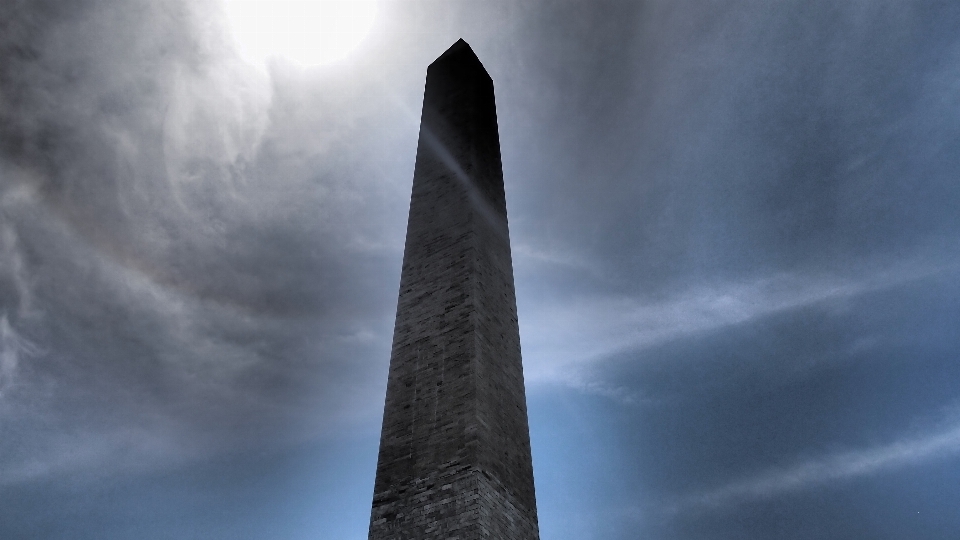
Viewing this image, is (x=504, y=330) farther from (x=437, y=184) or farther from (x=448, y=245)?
(x=437, y=184)

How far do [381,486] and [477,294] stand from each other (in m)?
3.39

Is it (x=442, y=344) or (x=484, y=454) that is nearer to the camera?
(x=484, y=454)

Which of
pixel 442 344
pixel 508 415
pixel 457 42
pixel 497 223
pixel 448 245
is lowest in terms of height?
pixel 508 415

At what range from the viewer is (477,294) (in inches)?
416

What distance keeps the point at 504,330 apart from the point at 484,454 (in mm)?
2851

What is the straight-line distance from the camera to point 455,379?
9523 mm

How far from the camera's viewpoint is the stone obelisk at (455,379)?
8555 mm

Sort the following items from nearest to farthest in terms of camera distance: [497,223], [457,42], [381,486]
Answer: [381,486], [497,223], [457,42]

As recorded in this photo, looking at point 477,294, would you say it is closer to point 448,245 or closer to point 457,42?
point 448,245

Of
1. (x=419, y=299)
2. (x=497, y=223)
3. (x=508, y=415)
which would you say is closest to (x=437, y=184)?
(x=497, y=223)

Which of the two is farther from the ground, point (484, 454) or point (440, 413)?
point (440, 413)

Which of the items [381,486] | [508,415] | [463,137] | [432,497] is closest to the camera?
[432,497]

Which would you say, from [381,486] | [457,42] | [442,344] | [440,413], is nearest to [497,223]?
[442,344]

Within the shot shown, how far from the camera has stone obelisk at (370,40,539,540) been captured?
28.1 ft
